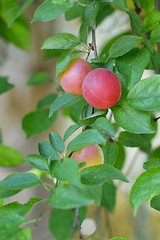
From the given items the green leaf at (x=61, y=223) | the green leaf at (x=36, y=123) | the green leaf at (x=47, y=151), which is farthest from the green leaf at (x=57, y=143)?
the green leaf at (x=61, y=223)

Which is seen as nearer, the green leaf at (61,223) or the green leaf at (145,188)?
the green leaf at (145,188)

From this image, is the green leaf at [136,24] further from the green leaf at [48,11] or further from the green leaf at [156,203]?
the green leaf at [156,203]

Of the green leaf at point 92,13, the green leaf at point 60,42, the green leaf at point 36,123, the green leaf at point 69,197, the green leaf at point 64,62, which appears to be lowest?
the green leaf at point 36,123

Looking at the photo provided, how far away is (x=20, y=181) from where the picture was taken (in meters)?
0.28

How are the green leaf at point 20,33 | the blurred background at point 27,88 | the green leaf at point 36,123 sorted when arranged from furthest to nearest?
the blurred background at point 27,88 → the green leaf at point 20,33 → the green leaf at point 36,123

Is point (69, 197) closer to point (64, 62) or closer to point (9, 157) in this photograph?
point (64, 62)

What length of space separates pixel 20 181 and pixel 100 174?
0.24 feet

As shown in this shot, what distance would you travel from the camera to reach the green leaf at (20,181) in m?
0.27

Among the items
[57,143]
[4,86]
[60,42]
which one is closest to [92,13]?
[60,42]

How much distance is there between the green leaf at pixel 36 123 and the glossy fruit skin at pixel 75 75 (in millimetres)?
249

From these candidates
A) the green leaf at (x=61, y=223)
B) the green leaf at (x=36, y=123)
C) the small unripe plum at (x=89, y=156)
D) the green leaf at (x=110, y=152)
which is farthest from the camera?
the green leaf at (x=61, y=223)

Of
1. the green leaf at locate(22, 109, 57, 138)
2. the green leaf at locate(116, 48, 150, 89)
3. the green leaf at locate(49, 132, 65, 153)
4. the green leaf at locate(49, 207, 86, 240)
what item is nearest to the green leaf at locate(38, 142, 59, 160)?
the green leaf at locate(49, 132, 65, 153)

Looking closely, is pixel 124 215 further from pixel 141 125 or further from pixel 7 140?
pixel 141 125

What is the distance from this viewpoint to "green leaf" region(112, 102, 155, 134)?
29cm
